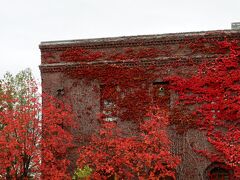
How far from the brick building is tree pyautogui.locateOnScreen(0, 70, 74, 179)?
1.97 m

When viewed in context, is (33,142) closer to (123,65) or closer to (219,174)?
(123,65)

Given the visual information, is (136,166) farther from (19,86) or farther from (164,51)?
(19,86)

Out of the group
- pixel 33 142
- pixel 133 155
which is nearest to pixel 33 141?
pixel 33 142

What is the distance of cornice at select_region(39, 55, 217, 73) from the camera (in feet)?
80.1

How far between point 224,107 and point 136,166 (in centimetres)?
539

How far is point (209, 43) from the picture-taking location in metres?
24.5

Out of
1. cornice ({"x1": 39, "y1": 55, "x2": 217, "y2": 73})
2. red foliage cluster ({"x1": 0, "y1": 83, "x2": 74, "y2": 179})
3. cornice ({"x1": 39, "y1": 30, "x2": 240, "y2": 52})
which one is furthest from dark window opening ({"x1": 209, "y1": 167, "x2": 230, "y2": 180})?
red foliage cluster ({"x1": 0, "y1": 83, "x2": 74, "y2": 179})

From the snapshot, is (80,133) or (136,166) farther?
(80,133)

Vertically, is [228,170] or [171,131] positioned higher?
[171,131]

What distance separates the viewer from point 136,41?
83.1 ft

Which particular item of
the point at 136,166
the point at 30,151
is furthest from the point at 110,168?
the point at 30,151

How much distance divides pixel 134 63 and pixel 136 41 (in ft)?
4.08

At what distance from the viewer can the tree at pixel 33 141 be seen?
69.4 ft

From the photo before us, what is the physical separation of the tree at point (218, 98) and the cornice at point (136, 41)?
1.59 feet
